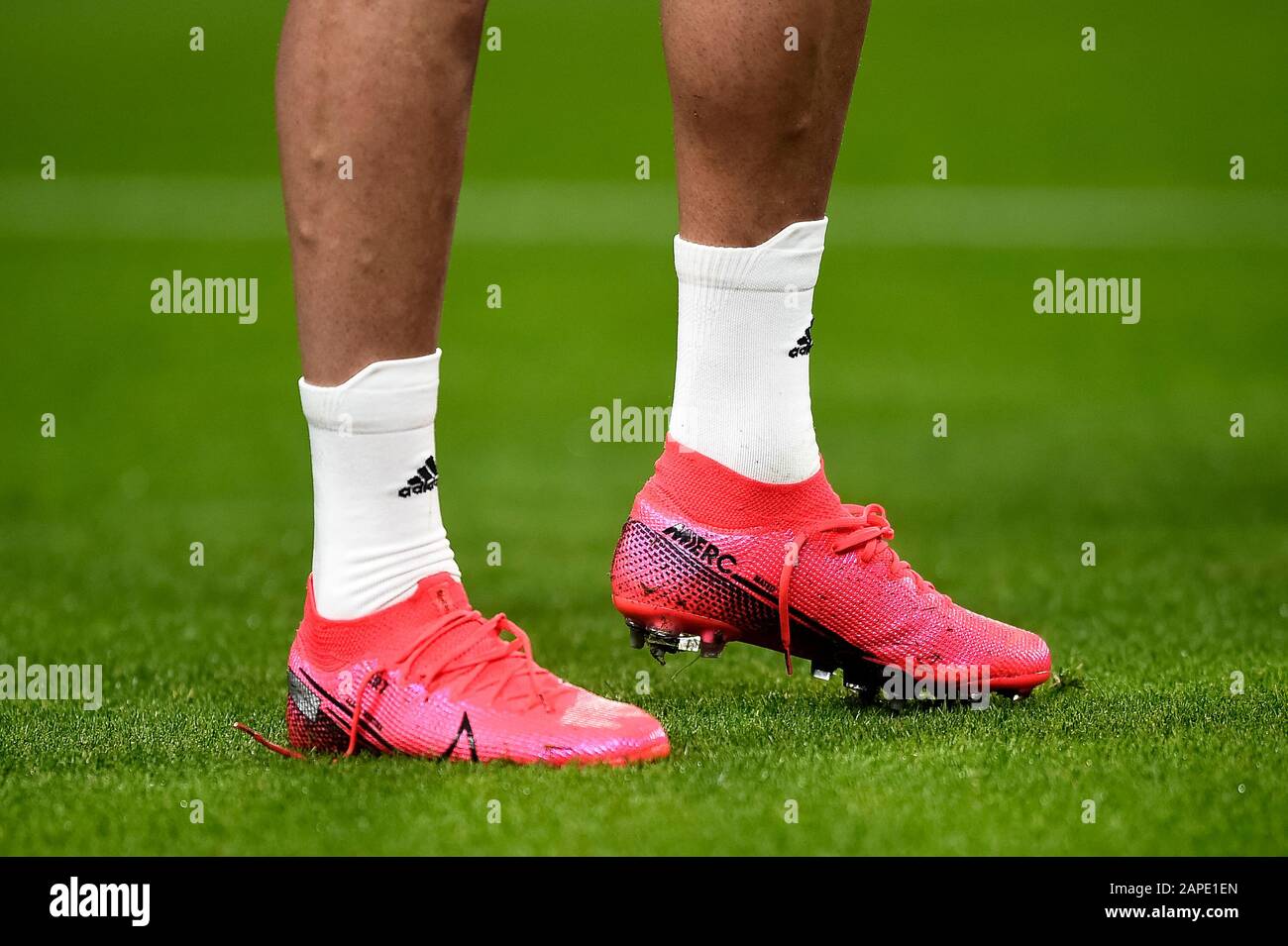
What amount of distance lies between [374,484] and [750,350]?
42 cm

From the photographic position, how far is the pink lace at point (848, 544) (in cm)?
173

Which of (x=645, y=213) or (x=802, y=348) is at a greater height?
(x=802, y=348)

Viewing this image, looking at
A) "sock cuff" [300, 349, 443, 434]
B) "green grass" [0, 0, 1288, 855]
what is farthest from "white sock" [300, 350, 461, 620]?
"green grass" [0, 0, 1288, 855]

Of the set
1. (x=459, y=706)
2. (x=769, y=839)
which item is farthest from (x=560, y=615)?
(x=769, y=839)

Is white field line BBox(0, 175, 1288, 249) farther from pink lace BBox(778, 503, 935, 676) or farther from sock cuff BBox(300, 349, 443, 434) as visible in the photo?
sock cuff BBox(300, 349, 443, 434)

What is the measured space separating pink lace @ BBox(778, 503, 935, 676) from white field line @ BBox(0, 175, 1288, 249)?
6555mm

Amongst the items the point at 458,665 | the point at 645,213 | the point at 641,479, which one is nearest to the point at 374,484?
the point at 458,665

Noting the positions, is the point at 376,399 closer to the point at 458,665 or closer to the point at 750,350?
the point at 458,665

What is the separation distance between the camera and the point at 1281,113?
13.2m

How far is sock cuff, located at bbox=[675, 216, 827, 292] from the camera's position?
5.60ft

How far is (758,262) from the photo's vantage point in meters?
1.71

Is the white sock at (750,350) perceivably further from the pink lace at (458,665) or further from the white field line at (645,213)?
the white field line at (645,213)

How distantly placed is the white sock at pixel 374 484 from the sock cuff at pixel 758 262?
0.29m

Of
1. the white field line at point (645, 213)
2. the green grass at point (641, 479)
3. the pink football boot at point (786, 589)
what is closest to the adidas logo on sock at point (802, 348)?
the pink football boot at point (786, 589)
